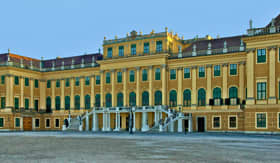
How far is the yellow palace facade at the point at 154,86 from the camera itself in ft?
148

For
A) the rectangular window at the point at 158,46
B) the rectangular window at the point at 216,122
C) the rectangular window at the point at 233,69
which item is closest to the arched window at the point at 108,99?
the rectangular window at the point at 158,46

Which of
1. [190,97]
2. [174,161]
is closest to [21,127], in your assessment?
[190,97]

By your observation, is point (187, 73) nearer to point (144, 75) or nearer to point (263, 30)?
point (144, 75)

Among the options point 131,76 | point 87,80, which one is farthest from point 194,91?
point 87,80

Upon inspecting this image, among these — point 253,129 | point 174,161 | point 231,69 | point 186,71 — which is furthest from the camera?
point 186,71

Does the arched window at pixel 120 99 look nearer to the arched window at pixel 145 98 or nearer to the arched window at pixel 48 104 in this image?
the arched window at pixel 145 98

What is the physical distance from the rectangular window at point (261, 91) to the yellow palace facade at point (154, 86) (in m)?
0.12

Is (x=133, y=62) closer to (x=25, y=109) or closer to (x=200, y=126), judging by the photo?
(x=200, y=126)

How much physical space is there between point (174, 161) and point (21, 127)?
52778 millimetres

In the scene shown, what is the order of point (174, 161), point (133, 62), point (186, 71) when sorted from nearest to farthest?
point (174, 161)
point (186, 71)
point (133, 62)

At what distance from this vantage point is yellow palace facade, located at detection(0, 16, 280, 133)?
45062 millimetres

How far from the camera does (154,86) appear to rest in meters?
56.9

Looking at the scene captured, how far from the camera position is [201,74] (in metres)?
53.8

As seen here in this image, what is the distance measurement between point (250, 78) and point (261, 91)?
2.09 meters
